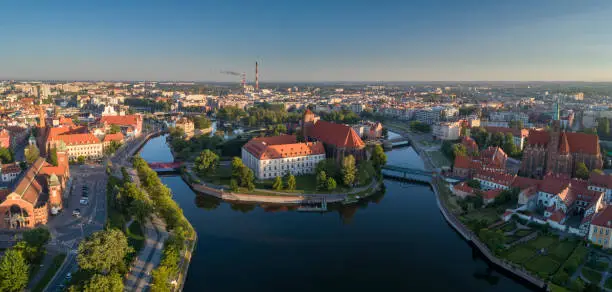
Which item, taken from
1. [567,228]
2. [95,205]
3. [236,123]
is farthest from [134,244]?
[236,123]

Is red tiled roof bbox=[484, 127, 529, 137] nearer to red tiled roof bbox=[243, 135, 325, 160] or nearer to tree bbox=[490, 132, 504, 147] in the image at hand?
tree bbox=[490, 132, 504, 147]

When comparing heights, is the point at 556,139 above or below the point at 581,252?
above

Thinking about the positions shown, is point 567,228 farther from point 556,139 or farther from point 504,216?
point 556,139

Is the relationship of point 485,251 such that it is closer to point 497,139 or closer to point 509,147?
point 509,147

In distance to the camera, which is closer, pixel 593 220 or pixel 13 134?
pixel 593 220

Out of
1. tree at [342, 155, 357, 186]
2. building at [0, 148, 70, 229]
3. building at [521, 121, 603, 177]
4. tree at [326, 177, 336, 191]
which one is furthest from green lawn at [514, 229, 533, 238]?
building at [0, 148, 70, 229]

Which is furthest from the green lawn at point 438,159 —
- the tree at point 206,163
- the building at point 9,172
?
the building at point 9,172
